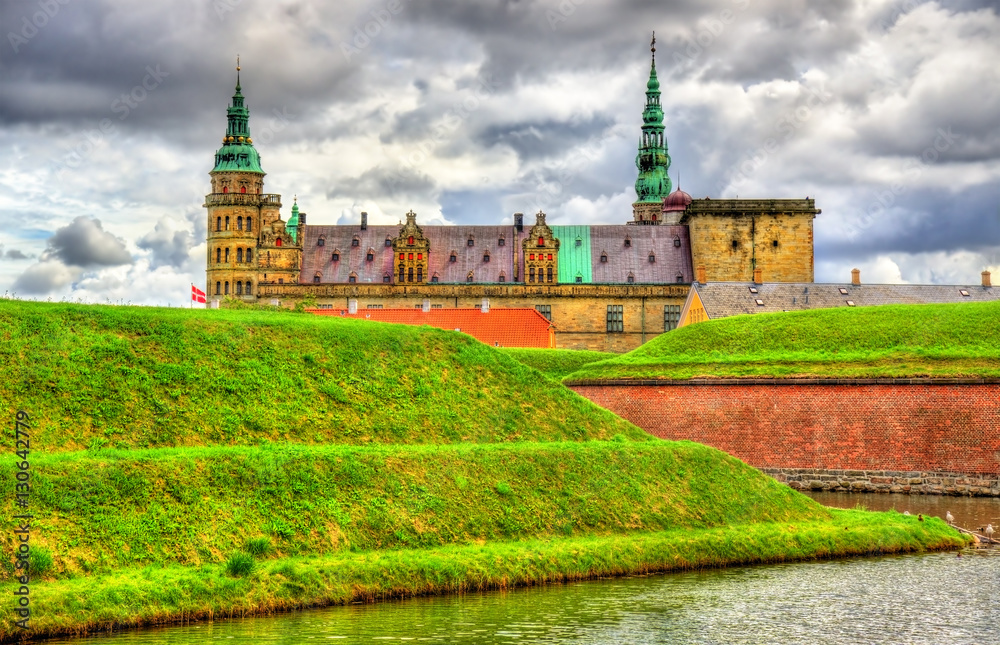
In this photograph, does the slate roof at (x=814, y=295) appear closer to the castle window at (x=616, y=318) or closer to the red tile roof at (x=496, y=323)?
the red tile roof at (x=496, y=323)

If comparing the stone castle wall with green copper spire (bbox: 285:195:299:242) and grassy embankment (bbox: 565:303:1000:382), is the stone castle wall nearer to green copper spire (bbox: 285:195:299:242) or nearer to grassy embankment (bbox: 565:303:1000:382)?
grassy embankment (bbox: 565:303:1000:382)

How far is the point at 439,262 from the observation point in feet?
299

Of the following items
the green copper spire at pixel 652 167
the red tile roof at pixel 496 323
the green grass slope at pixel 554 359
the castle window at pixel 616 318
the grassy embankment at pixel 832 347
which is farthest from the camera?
the green copper spire at pixel 652 167

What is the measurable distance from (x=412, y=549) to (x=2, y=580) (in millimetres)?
7939

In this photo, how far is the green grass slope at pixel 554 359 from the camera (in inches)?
2397

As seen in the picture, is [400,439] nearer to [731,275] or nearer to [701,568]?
[701,568]

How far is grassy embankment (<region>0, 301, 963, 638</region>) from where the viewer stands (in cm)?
2214

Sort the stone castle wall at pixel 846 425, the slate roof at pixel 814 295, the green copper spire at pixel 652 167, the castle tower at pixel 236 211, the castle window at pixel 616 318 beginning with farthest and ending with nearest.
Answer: the green copper spire at pixel 652 167 < the castle tower at pixel 236 211 < the castle window at pixel 616 318 < the slate roof at pixel 814 295 < the stone castle wall at pixel 846 425

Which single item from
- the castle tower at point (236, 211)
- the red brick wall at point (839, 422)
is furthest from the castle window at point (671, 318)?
the red brick wall at point (839, 422)

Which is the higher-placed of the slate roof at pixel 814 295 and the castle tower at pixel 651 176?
the castle tower at pixel 651 176

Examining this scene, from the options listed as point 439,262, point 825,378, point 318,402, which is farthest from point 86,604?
point 439,262

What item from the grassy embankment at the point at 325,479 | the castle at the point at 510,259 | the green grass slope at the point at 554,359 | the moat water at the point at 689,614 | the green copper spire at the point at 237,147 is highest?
the green copper spire at the point at 237,147

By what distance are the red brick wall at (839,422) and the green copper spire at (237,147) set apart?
50.5 metres

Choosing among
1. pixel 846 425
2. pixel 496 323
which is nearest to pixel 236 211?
pixel 496 323
